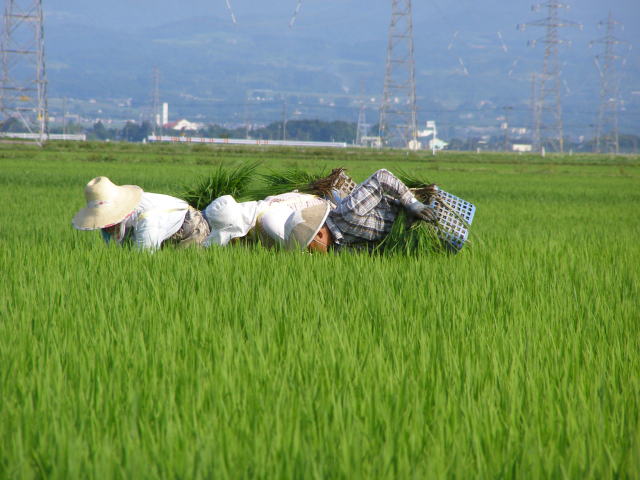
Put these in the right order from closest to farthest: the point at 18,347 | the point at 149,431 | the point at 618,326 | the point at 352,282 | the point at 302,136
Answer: the point at 149,431 < the point at 18,347 < the point at 618,326 < the point at 352,282 < the point at 302,136

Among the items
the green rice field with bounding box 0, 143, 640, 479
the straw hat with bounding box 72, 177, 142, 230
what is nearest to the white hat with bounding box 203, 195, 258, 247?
the green rice field with bounding box 0, 143, 640, 479

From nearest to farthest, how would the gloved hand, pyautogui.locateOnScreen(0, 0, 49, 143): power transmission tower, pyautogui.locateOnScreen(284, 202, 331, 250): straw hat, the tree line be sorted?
1. the gloved hand
2. pyautogui.locateOnScreen(284, 202, 331, 250): straw hat
3. pyautogui.locateOnScreen(0, 0, 49, 143): power transmission tower
4. the tree line

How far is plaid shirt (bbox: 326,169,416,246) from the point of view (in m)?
3.74

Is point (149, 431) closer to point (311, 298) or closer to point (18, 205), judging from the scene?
point (311, 298)

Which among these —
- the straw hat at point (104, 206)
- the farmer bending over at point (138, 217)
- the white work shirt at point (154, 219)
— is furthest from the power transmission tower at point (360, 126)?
the straw hat at point (104, 206)

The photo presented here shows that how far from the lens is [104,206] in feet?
12.2

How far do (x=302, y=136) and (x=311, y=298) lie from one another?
138422mm

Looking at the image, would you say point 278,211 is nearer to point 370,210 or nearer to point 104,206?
point 370,210

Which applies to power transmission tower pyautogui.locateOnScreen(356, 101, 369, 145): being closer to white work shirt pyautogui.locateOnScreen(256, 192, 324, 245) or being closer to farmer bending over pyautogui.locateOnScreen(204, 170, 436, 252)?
white work shirt pyautogui.locateOnScreen(256, 192, 324, 245)

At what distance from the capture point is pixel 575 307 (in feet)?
8.98

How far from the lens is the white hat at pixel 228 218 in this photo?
150 inches

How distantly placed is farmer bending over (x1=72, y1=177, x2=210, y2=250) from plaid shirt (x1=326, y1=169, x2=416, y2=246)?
73cm

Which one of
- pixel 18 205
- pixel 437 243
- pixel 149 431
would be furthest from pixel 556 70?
pixel 149 431

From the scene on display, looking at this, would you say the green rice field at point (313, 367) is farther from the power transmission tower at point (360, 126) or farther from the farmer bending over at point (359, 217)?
the power transmission tower at point (360, 126)
